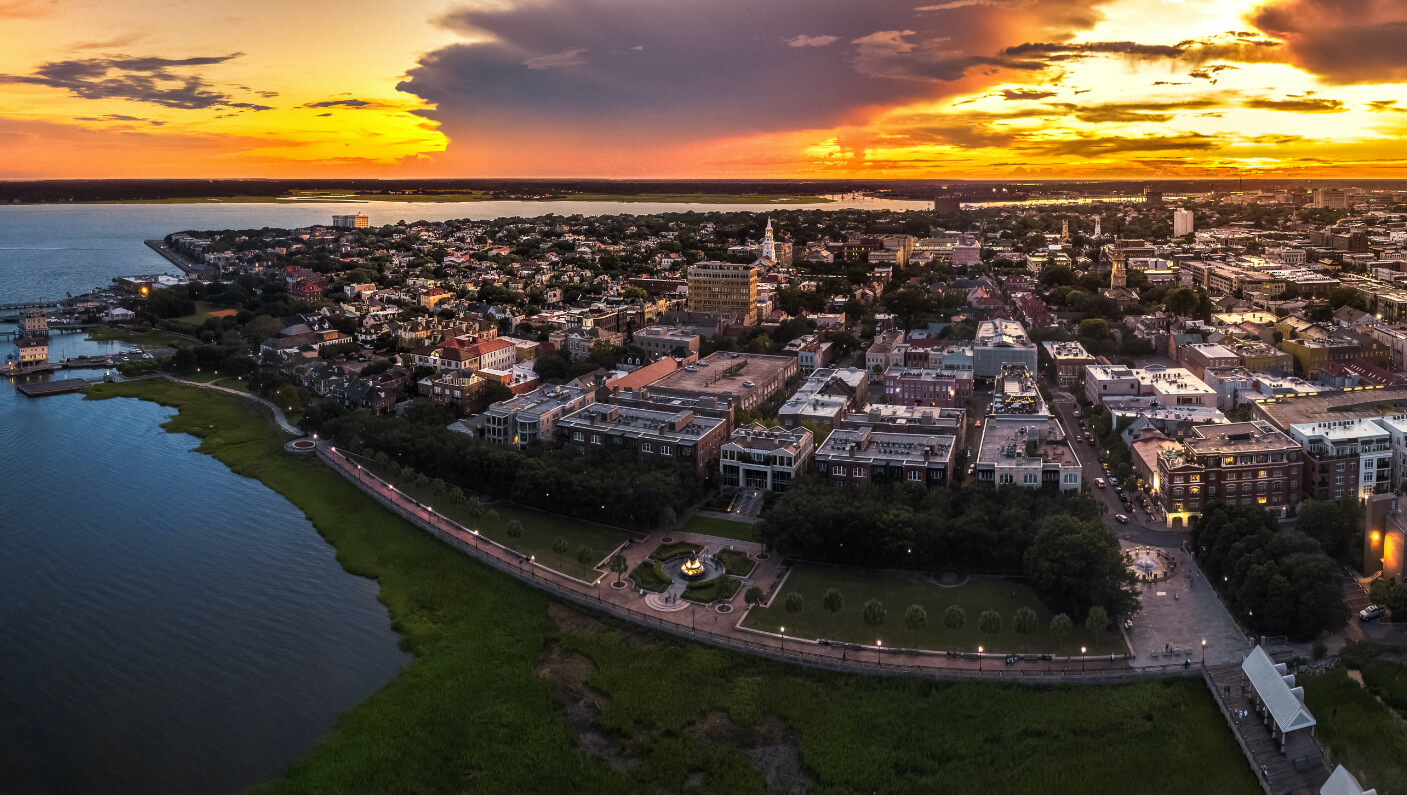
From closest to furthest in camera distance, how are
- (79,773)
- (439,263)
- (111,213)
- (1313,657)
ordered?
(79,773)
(1313,657)
(439,263)
(111,213)

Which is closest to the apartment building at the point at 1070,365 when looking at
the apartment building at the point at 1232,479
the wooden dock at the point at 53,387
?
the apartment building at the point at 1232,479

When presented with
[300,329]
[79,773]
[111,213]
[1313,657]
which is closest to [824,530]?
[1313,657]

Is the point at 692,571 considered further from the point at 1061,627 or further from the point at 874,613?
the point at 1061,627

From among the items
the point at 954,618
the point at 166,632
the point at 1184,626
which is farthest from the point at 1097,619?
the point at 166,632

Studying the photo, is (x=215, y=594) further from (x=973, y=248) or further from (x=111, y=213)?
(x=111, y=213)

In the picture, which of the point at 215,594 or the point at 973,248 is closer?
the point at 215,594

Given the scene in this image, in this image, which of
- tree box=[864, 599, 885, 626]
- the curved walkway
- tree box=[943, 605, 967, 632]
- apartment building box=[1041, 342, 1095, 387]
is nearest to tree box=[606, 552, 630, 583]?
the curved walkway

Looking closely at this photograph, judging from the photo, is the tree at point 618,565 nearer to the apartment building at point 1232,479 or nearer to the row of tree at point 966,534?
the row of tree at point 966,534
